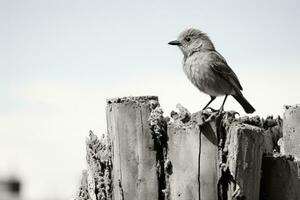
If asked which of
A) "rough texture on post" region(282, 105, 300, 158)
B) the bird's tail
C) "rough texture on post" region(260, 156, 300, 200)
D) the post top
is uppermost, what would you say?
the bird's tail

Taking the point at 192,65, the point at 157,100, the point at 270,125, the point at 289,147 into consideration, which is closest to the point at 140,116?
the point at 157,100

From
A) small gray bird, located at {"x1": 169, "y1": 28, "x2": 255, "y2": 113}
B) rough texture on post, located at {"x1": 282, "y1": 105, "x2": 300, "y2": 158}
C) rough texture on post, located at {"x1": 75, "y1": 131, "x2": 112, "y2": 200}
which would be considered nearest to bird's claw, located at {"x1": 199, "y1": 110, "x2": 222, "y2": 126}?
rough texture on post, located at {"x1": 75, "y1": 131, "x2": 112, "y2": 200}

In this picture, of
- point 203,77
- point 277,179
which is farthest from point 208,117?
point 203,77

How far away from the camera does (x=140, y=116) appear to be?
15.5 feet

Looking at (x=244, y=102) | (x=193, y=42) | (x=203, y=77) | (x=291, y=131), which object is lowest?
(x=291, y=131)

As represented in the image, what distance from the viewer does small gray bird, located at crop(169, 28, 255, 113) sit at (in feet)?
27.2

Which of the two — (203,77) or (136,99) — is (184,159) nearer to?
(136,99)

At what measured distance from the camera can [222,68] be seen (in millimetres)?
8352

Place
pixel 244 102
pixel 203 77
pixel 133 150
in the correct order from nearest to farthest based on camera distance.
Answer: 1. pixel 133 150
2. pixel 203 77
3. pixel 244 102

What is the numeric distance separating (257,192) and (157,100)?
102cm

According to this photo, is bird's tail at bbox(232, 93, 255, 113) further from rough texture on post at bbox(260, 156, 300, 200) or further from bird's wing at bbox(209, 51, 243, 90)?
rough texture on post at bbox(260, 156, 300, 200)

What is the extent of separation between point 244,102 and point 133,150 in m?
4.70

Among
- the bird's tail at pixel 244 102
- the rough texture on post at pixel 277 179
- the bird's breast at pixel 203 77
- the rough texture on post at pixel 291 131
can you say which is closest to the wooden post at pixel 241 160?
the rough texture on post at pixel 277 179

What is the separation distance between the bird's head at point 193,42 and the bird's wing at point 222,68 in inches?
6.8
